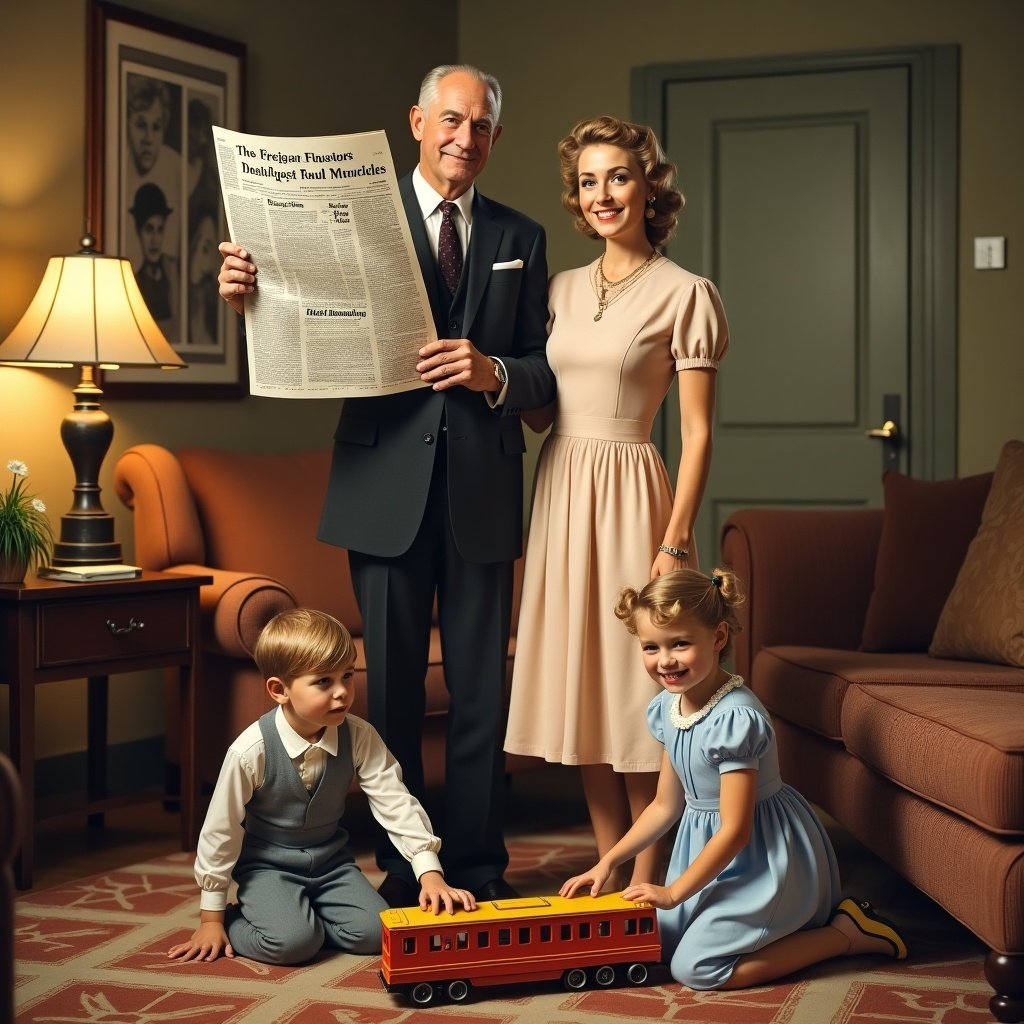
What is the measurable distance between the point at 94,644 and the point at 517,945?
4.04 feet

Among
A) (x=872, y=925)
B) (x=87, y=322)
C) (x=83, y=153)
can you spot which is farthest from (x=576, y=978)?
(x=83, y=153)

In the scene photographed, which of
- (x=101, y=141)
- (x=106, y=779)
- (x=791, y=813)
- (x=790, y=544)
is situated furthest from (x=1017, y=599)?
(x=101, y=141)

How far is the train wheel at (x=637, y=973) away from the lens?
7.24 feet

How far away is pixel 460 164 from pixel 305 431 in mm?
1981

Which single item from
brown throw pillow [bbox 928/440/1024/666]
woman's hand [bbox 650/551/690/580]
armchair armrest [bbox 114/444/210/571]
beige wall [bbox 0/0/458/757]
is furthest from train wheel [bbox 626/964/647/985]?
beige wall [bbox 0/0/458/757]

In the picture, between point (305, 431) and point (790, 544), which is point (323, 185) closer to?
point (790, 544)

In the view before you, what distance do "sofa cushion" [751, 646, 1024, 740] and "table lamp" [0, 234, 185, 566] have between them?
4.86 ft

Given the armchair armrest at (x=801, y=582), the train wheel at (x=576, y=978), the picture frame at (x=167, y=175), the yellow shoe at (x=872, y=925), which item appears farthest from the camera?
the picture frame at (x=167, y=175)

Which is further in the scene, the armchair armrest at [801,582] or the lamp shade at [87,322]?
the armchair armrest at [801,582]

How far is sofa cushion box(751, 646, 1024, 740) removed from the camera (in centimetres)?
270

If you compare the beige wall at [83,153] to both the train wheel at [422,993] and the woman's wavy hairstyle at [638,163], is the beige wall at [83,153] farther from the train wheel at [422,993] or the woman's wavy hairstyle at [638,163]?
the train wheel at [422,993]

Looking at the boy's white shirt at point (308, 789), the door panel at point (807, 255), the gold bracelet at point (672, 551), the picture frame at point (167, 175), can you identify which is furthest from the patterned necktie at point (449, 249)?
the door panel at point (807, 255)

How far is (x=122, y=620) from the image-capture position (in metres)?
2.98

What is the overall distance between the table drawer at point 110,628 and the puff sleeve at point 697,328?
127cm
